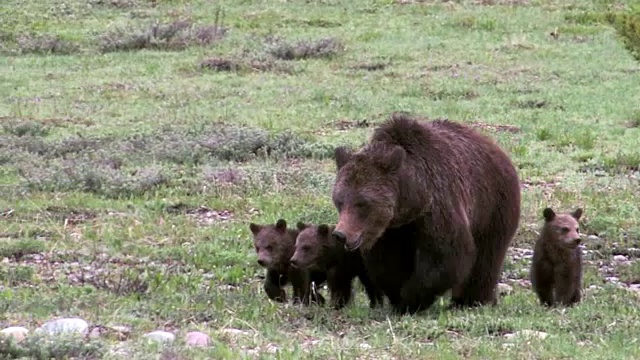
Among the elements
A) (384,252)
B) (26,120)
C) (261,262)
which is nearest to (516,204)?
(384,252)

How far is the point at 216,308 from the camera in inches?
340

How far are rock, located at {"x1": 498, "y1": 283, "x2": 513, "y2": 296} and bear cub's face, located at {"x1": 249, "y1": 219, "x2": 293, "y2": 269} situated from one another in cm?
177

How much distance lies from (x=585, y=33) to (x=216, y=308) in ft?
66.1

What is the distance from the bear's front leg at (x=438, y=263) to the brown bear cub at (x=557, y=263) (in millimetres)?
1420

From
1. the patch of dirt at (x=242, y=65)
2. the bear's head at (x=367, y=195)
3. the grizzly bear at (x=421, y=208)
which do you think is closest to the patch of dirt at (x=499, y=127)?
the patch of dirt at (x=242, y=65)

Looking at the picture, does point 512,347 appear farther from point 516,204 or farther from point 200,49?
point 200,49

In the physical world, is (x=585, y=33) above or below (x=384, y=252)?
below

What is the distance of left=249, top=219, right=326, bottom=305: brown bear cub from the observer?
9.97 m

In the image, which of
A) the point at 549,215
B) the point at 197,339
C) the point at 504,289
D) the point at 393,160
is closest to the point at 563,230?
the point at 549,215

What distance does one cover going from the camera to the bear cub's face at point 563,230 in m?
9.88

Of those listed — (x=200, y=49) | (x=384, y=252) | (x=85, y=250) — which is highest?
(x=384, y=252)

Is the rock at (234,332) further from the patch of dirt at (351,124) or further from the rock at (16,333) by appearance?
the patch of dirt at (351,124)

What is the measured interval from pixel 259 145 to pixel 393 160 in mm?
7970

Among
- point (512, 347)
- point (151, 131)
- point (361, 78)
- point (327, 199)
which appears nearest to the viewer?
point (512, 347)
